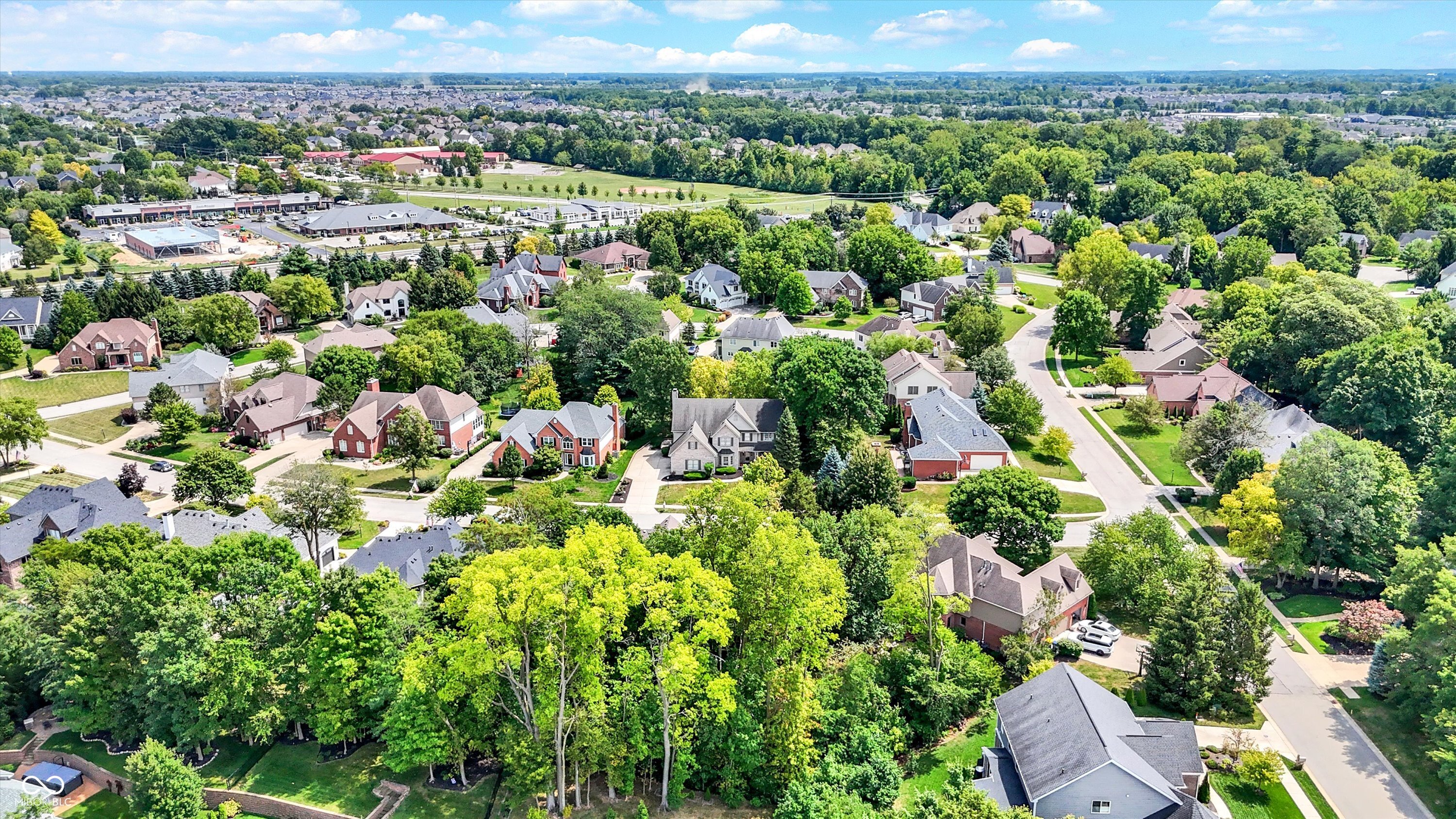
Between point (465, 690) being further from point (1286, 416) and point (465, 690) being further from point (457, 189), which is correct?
point (457, 189)

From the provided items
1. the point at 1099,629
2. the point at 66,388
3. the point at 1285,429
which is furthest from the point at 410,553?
the point at 1285,429

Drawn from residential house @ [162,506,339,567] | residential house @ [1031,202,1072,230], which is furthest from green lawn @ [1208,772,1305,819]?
residential house @ [1031,202,1072,230]

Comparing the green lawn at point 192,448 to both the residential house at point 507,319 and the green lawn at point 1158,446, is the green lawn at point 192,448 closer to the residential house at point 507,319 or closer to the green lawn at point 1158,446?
the residential house at point 507,319

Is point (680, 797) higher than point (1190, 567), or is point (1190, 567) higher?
point (1190, 567)

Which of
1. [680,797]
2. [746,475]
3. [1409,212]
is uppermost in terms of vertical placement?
[1409,212]

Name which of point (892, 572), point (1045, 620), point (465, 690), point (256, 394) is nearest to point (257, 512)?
point (256, 394)

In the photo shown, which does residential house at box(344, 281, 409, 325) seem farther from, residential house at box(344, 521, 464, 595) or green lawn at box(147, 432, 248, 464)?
residential house at box(344, 521, 464, 595)
